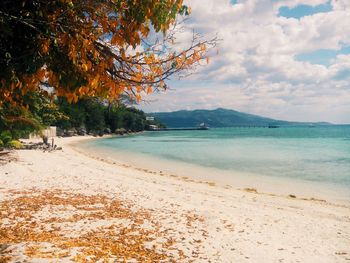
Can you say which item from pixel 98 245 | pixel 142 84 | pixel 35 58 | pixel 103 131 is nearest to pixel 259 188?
pixel 98 245

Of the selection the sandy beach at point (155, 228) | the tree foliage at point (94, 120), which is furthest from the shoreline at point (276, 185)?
the tree foliage at point (94, 120)

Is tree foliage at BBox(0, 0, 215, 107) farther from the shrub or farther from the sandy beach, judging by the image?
the shrub

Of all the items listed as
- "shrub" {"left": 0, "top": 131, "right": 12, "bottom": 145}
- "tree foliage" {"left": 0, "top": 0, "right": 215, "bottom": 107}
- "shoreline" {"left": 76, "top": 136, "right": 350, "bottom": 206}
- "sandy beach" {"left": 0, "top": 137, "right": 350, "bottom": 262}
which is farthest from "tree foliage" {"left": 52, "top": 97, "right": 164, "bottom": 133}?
"tree foliage" {"left": 0, "top": 0, "right": 215, "bottom": 107}

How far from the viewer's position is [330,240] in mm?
8836

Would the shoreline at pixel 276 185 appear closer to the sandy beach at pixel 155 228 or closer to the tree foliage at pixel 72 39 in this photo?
the sandy beach at pixel 155 228

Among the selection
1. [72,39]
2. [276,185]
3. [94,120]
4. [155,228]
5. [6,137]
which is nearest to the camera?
[72,39]

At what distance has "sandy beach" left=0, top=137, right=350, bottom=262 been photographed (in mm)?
7043

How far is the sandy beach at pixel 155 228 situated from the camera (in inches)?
277

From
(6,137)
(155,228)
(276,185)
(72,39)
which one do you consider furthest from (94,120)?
(72,39)

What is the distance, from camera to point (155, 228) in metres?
9.01

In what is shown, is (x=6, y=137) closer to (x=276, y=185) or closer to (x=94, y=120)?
(x=276, y=185)

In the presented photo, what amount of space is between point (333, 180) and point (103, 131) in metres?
105

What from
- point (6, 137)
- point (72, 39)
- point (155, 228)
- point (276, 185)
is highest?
point (72, 39)

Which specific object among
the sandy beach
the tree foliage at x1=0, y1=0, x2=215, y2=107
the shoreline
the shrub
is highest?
the tree foliage at x1=0, y1=0, x2=215, y2=107
